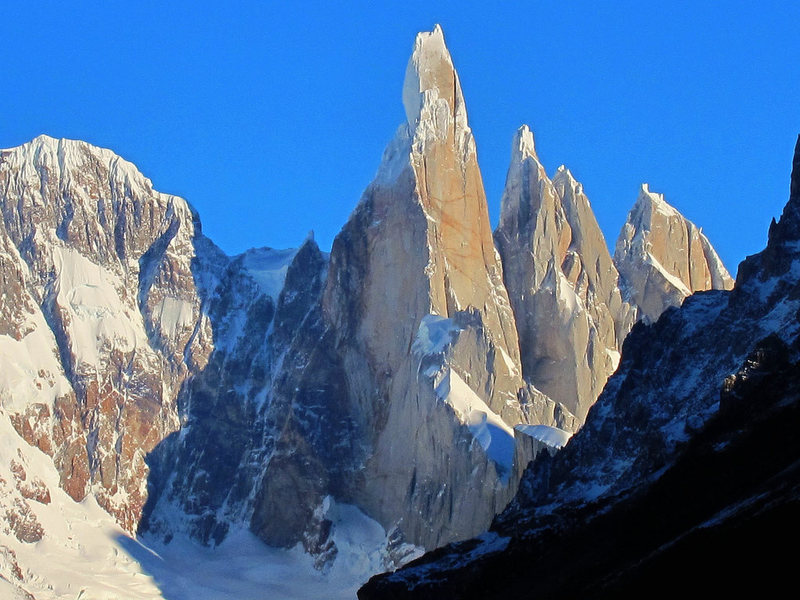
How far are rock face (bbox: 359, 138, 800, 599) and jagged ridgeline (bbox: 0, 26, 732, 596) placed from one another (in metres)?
35.4

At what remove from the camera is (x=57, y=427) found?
13725cm

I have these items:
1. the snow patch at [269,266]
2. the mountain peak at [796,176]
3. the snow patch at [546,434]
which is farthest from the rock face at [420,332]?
the mountain peak at [796,176]

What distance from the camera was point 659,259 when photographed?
5659 inches

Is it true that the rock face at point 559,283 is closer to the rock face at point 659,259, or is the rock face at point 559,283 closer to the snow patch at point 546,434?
the rock face at point 659,259

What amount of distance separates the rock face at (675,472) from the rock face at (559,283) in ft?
169

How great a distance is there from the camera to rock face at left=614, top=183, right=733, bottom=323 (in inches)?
5527

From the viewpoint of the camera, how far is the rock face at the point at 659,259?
14038 cm

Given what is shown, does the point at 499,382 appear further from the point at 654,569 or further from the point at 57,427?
the point at 654,569

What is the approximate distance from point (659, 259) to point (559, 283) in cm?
1389

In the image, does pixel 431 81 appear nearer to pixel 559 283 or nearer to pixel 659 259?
pixel 559 283

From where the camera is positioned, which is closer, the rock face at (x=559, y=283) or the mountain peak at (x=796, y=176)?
the mountain peak at (x=796, y=176)

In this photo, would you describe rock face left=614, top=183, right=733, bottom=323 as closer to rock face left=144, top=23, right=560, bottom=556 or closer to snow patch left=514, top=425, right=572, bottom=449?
rock face left=144, top=23, right=560, bottom=556

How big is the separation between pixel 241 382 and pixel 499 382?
3303cm

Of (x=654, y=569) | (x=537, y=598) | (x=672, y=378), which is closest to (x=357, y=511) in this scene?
(x=672, y=378)
